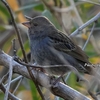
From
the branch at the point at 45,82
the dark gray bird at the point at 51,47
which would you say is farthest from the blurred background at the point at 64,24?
the branch at the point at 45,82

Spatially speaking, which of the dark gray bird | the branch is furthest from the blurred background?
the branch

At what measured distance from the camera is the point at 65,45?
3.21 metres

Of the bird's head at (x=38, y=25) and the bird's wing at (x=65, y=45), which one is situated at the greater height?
the bird's head at (x=38, y=25)

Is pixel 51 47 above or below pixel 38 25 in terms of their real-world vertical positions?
below

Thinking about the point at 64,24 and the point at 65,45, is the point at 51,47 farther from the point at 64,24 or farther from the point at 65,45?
the point at 64,24

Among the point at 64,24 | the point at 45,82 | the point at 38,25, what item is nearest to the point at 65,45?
the point at 38,25

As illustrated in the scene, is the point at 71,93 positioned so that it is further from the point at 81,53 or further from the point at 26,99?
the point at 26,99

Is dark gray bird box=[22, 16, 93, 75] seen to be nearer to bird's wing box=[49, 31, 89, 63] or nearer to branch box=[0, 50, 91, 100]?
bird's wing box=[49, 31, 89, 63]

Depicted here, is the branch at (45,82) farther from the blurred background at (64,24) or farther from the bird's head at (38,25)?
the bird's head at (38,25)

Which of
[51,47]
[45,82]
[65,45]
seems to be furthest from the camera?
[65,45]

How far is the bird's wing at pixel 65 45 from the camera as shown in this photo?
3164 mm

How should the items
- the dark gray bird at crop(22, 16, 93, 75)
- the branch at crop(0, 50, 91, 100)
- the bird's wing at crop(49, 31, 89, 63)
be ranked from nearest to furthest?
the branch at crop(0, 50, 91, 100) → the dark gray bird at crop(22, 16, 93, 75) → the bird's wing at crop(49, 31, 89, 63)

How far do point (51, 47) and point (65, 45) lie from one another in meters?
0.16

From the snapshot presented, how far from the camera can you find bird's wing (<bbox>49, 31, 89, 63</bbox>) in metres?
3.16
